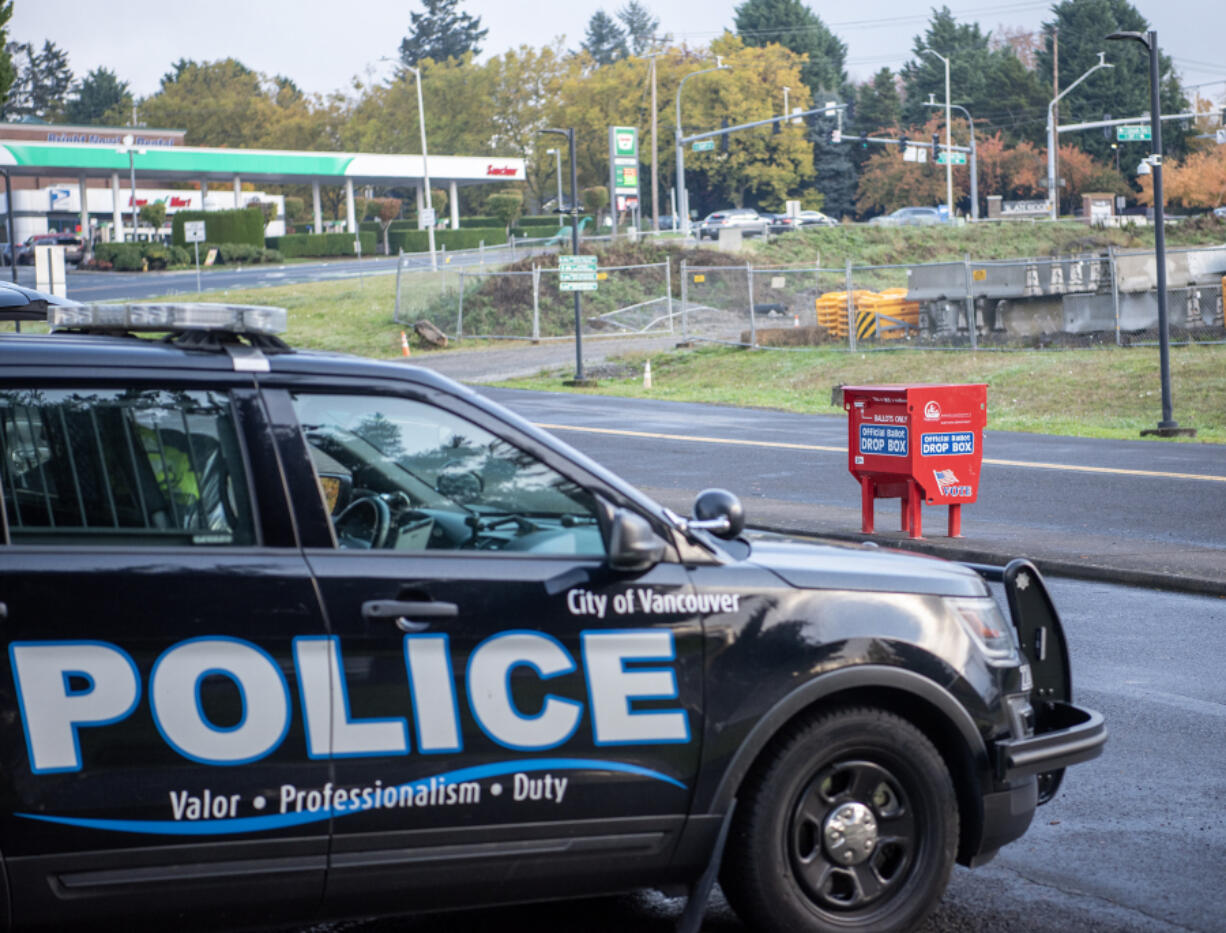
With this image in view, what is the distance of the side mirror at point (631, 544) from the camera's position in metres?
3.81

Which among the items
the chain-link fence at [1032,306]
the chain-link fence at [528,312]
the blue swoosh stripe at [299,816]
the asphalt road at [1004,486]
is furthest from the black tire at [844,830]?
the chain-link fence at [528,312]

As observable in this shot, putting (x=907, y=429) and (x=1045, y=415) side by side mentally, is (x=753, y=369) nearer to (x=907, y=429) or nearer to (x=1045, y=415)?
(x=1045, y=415)

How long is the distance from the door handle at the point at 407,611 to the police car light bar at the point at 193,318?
771 millimetres

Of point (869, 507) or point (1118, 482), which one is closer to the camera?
point (869, 507)

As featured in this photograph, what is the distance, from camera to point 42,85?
14950cm

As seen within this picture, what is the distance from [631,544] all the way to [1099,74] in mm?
114634

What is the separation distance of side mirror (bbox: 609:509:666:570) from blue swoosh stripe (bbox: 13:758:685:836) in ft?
1.74

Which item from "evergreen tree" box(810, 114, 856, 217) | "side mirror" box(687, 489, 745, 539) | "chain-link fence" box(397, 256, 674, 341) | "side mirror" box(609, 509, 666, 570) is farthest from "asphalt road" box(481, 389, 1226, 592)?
"evergreen tree" box(810, 114, 856, 217)

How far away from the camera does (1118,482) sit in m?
15.9

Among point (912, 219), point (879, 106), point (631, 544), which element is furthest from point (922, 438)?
point (879, 106)

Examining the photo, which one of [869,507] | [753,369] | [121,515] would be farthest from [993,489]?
[753,369]

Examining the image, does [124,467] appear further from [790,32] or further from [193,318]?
[790,32]

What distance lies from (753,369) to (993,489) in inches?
674

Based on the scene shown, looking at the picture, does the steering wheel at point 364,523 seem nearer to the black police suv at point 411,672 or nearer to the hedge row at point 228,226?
the black police suv at point 411,672
